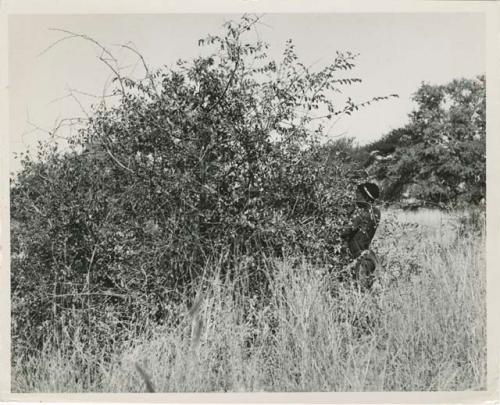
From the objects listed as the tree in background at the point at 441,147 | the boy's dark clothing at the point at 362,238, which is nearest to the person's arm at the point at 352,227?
the boy's dark clothing at the point at 362,238

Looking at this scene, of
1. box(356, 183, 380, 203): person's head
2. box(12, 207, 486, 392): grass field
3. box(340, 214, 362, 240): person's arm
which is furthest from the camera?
box(356, 183, 380, 203): person's head

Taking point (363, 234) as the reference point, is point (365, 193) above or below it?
above

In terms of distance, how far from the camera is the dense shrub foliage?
17.6ft

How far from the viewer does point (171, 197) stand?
5.33 meters

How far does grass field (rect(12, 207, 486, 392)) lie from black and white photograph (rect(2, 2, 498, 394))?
0.02m

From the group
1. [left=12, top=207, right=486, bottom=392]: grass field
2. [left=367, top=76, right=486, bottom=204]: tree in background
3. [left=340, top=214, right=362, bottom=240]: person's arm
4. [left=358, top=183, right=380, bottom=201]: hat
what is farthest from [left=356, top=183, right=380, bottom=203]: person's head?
[left=367, top=76, right=486, bottom=204]: tree in background

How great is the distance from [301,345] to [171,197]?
5.43 ft

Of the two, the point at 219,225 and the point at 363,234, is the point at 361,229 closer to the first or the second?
the point at 363,234

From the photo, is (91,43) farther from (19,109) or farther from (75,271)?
(75,271)

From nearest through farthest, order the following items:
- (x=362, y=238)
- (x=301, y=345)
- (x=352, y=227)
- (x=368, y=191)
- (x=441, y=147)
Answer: (x=301, y=345)
(x=352, y=227)
(x=362, y=238)
(x=368, y=191)
(x=441, y=147)

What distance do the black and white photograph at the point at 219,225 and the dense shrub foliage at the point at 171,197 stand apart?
0.02 meters

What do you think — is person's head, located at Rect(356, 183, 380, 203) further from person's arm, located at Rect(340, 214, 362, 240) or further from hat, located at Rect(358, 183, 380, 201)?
person's arm, located at Rect(340, 214, 362, 240)

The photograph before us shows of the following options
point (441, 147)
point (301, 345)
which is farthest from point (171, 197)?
point (441, 147)

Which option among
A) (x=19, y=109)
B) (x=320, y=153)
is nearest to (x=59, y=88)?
(x=19, y=109)
